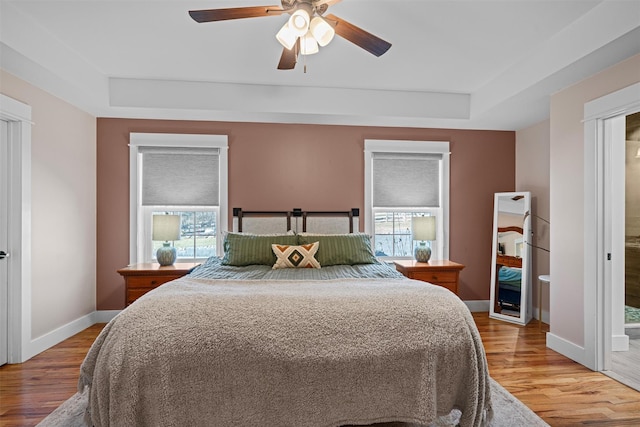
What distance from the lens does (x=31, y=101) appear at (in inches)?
126

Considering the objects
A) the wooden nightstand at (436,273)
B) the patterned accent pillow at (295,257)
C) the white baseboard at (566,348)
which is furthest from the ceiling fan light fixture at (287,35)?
the white baseboard at (566,348)

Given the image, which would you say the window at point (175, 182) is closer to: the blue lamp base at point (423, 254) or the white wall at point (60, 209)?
the white wall at point (60, 209)

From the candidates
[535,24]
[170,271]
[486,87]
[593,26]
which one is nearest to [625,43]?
[593,26]

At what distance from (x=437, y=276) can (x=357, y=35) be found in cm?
275

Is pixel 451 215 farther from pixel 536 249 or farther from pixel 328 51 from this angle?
pixel 328 51

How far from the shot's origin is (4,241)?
3033mm

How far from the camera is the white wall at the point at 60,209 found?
3275mm

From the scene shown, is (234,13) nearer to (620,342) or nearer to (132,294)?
(132,294)

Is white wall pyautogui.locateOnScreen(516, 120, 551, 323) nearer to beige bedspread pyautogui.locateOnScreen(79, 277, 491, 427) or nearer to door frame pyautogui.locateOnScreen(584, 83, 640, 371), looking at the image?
door frame pyautogui.locateOnScreen(584, 83, 640, 371)

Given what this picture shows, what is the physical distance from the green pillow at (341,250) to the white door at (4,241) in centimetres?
263

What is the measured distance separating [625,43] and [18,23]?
173 inches

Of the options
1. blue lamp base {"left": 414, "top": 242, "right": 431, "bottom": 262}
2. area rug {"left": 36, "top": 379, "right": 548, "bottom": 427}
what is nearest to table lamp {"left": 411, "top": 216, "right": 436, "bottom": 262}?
blue lamp base {"left": 414, "top": 242, "right": 431, "bottom": 262}

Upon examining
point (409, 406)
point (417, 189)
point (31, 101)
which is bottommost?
point (409, 406)

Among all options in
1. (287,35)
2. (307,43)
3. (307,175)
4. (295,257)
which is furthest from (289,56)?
(307,175)
